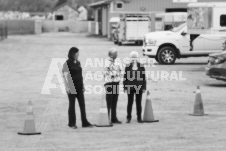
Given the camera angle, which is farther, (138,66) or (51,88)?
(51,88)

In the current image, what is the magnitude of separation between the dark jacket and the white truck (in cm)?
1614

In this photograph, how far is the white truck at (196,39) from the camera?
3139 cm

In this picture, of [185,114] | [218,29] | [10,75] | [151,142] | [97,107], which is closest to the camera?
[151,142]

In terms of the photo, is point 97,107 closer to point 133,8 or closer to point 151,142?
point 151,142

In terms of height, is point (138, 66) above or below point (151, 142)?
above

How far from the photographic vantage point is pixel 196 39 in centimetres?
3303

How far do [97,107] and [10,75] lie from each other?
→ 9.88 metres

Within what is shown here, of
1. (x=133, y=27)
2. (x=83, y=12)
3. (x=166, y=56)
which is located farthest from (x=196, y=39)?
(x=83, y=12)

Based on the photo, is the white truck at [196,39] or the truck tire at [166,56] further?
the truck tire at [166,56]

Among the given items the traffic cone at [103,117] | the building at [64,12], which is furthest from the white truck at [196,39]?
the building at [64,12]

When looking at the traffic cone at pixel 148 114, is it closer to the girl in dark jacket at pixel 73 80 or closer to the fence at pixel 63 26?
the girl in dark jacket at pixel 73 80

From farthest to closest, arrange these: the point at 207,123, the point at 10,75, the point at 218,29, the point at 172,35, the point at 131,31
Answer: the point at 131,31, the point at 172,35, the point at 218,29, the point at 10,75, the point at 207,123

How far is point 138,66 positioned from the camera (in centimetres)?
1562

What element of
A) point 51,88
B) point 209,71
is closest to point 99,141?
point 51,88
